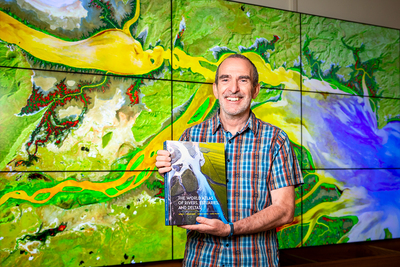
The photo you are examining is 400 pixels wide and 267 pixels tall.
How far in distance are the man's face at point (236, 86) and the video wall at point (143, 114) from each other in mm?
1131

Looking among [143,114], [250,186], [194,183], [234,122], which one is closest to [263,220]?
[250,186]

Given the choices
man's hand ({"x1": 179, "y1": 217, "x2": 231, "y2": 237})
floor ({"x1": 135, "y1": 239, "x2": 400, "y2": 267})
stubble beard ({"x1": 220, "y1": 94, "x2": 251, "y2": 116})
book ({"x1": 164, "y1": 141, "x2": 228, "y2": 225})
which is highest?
stubble beard ({"x1": 220, "y1": 94, "x2": 251, "y2": 116})

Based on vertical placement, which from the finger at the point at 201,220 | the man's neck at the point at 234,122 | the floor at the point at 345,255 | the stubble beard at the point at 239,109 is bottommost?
the floor at the point at 345,255

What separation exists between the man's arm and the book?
0.05m

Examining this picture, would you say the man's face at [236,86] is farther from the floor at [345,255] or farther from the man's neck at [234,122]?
the floor at [345,255]

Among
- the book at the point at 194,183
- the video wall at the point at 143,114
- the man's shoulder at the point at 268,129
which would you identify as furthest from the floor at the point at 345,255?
the man's shoulder at the point at 268,129

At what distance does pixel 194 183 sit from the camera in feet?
4.85

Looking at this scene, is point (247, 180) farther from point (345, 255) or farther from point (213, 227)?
point (345, 255)

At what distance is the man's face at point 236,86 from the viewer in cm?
158

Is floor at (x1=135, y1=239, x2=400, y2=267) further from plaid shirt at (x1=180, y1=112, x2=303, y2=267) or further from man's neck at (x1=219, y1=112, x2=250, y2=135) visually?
man's neck at (x1=219, y1=112, x2=250, y2=135)

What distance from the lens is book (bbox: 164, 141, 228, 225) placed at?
4.69ft

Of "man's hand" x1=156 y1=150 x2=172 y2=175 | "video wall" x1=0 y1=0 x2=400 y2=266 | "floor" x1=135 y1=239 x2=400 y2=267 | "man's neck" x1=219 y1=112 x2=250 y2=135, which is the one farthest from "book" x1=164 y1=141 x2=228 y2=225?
"floor" x1=135 y1=239 x2=400 y2=267

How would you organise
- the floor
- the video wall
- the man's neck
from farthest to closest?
the floor
the video wall
the man's neck

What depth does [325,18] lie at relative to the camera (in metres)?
3.26
